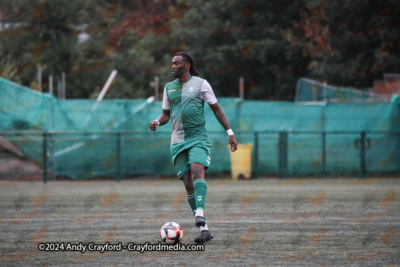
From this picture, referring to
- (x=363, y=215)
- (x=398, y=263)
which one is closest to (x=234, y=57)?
(x=363, y=215)

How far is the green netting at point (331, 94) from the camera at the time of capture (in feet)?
81.4

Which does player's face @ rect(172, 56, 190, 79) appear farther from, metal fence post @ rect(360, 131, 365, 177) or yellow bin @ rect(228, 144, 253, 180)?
metal fence post @ rect(360, 131, 365, 177)

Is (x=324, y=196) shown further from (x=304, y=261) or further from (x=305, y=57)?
(x=305, y=57)

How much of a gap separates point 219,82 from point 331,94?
427 inches

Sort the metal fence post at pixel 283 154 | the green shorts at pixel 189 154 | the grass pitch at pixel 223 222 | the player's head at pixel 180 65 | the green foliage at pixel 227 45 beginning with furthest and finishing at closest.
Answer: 1. the green foliage at pixel 227 45
2. the metal fence post at pixel 283 154
3. the player's head at pixel 180 65
4. the green shorts at pixel 189 154
5. the grass pitch at pixel 223 222

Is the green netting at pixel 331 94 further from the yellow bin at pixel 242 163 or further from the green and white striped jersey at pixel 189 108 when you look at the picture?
the green and white striped jersey at pixel 189 108

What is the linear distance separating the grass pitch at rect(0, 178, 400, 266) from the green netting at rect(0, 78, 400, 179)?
1.78 m

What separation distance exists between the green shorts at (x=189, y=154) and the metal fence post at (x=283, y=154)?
12.6 metres

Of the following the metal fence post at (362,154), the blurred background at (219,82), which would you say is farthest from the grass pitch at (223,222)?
the blurred background at (219,82)

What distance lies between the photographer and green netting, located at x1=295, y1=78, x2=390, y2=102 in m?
24.8

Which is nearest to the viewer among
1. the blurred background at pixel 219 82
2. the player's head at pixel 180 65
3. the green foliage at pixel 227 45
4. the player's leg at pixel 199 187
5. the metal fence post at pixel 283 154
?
the player's leg at pixel 199 187

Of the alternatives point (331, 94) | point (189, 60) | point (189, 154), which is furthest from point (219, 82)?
point (189, 154)

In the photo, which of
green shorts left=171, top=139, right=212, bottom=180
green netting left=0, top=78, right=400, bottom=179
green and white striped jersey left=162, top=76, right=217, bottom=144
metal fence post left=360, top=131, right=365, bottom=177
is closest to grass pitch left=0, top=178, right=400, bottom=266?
green shorts left=171, top=139, right=212, bottom=180

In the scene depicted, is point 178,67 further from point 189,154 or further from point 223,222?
point 223,222
